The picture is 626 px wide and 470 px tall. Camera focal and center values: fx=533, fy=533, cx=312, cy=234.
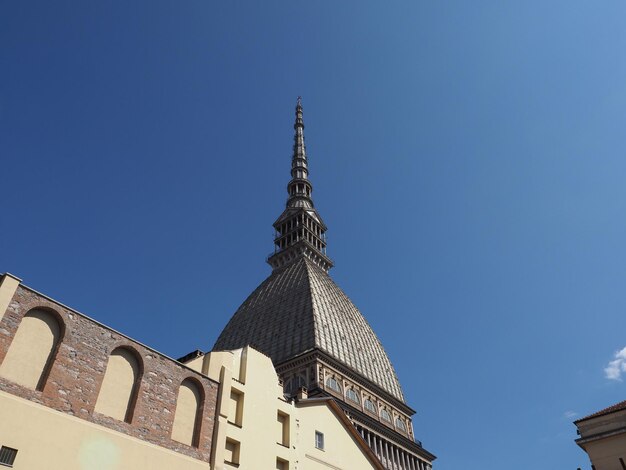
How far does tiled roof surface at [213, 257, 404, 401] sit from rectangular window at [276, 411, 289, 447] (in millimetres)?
40372

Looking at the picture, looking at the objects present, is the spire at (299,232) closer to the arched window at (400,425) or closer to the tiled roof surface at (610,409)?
the arched window at (400,425)

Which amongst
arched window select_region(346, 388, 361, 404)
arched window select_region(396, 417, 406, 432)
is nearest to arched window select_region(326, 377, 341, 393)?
arched window select_region(346, 388, 361, 404)

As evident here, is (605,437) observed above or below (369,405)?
below

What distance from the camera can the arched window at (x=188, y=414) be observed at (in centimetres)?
1992

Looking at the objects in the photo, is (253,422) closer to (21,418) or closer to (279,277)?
(21,418)

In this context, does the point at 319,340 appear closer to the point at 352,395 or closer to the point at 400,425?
the point at 352,395

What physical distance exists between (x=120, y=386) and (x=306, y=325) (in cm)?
5160

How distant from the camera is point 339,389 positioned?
62969mm

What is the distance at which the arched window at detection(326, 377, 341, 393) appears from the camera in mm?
62094

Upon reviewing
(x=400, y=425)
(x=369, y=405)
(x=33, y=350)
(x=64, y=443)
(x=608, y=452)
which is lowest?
(x=64, y=443)

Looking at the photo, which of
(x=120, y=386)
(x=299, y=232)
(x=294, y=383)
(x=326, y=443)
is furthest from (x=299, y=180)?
(x=120, y=386)

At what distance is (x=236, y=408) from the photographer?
22516 millimetres

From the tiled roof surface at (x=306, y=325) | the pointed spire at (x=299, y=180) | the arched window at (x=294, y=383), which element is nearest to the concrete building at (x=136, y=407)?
the arched window at (x=294, y=383)

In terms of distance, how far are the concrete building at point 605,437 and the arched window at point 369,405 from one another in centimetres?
4138
